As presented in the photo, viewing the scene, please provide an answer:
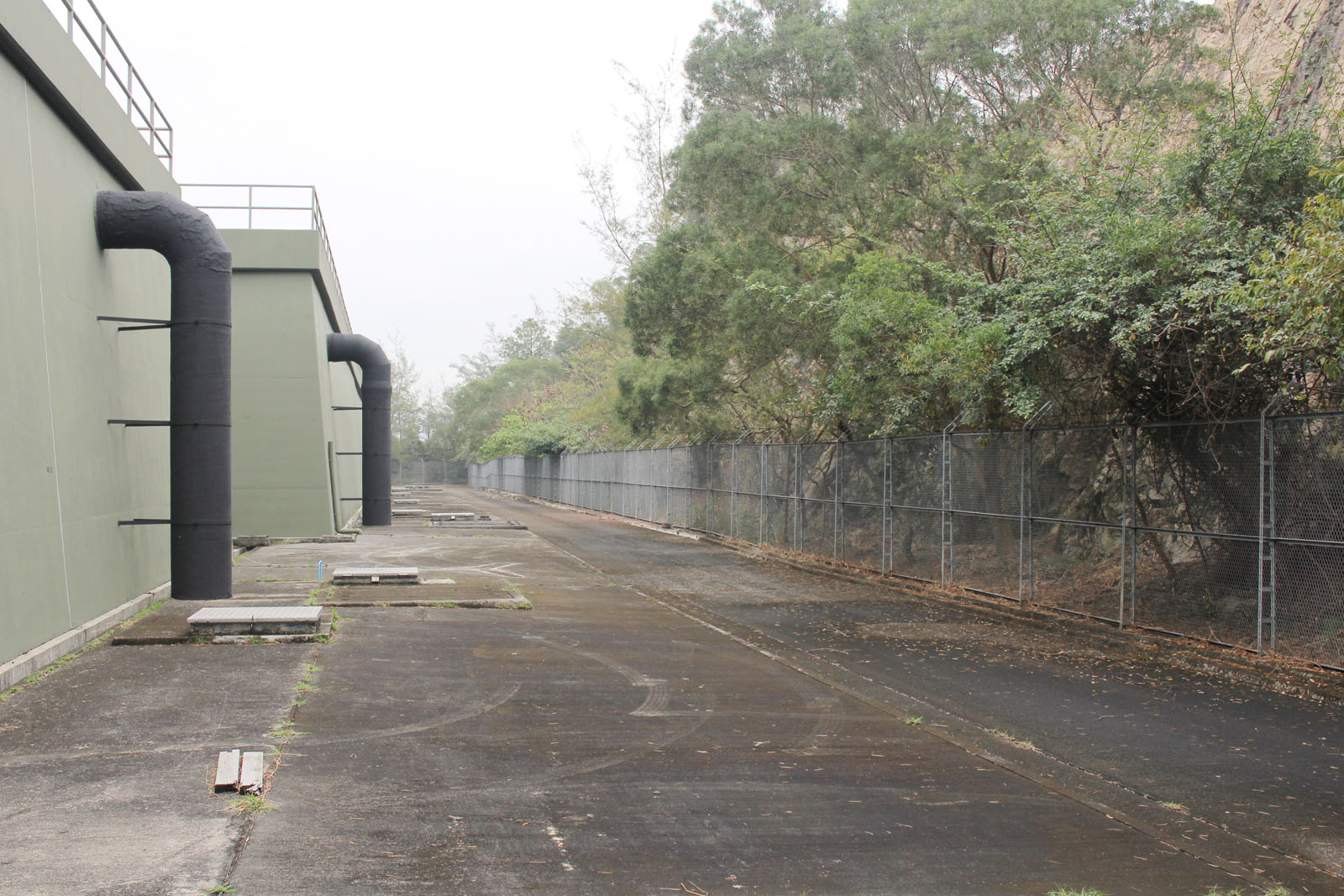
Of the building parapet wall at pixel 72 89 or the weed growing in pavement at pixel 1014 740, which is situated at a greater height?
the building parapet wall at pixel 72 89

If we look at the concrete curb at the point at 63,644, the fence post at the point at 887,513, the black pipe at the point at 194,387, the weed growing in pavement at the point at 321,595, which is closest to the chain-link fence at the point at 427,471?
the fence post at the point at 887,513

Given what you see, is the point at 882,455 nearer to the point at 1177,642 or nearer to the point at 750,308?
the point at 750,308

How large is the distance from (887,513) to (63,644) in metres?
11.7

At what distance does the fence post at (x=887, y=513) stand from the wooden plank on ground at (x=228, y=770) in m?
12.3

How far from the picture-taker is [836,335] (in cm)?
1544

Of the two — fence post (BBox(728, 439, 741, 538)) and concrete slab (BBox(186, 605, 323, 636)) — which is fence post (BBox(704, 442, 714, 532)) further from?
concrete slab (BBox(186, 605, 323, 636))

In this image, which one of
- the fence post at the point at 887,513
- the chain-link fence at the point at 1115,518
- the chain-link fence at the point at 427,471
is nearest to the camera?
the chain-link fence at the point at 1115,518

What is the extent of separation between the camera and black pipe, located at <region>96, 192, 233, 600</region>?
1146 centimetres

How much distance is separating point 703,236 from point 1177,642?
43.7 feet

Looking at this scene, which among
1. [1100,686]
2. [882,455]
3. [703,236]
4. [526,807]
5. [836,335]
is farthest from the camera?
[703,236]

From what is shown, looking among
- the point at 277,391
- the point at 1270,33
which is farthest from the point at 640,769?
the point at 1270,33

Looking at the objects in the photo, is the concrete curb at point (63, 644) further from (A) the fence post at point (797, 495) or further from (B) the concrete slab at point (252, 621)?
(A) the fence post at point (797, 495)

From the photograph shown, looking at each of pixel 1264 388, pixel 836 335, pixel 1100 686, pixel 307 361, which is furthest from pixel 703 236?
pixel 1100 686

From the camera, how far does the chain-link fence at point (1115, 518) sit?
924 cm
